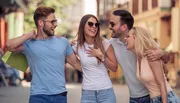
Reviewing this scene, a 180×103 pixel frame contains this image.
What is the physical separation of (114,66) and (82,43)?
1.42 ft

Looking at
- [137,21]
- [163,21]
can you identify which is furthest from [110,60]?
[137,21]

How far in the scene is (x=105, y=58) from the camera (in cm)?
548

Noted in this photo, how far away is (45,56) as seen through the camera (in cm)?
518

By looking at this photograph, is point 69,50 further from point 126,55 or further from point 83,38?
point 126,55

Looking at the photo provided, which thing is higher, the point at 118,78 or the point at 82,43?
the point at 82,43

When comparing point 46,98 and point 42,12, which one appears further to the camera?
point 42,12

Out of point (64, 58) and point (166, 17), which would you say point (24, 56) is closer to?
point (64, 58)

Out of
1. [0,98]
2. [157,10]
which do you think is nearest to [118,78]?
[157,10]

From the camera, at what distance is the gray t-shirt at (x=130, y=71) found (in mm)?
5297

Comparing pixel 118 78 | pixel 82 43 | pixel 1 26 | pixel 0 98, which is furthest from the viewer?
pixel 118 78

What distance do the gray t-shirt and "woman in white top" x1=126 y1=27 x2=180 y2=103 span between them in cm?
24

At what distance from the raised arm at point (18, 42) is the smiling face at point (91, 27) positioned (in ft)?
2.01

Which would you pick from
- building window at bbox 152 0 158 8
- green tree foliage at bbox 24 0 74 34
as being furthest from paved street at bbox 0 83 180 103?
building window at bbox 152 0 158 8

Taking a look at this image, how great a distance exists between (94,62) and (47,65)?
0.56 meters
